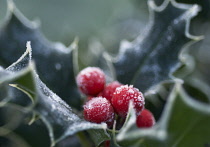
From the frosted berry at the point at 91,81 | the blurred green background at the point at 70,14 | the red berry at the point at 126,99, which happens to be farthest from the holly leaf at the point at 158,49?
the blurred green background at the point at 70,14

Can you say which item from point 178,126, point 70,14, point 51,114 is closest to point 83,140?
point 51,114

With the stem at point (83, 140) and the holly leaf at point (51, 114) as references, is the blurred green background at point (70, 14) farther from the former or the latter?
the holly leaf at point (51, 114)

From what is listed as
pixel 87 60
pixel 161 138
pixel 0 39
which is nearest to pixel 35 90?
pixel 161 138

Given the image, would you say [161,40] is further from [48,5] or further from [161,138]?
[48,5]

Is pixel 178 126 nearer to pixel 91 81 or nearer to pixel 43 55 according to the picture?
pixel 91 81

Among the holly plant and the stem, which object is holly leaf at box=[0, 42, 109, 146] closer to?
the holly plant

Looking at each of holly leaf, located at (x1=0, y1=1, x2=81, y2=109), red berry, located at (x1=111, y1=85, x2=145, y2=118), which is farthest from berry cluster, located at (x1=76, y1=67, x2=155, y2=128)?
→ holly leaf, located at (x1=0, y1=1, x2=81, y2=109)
